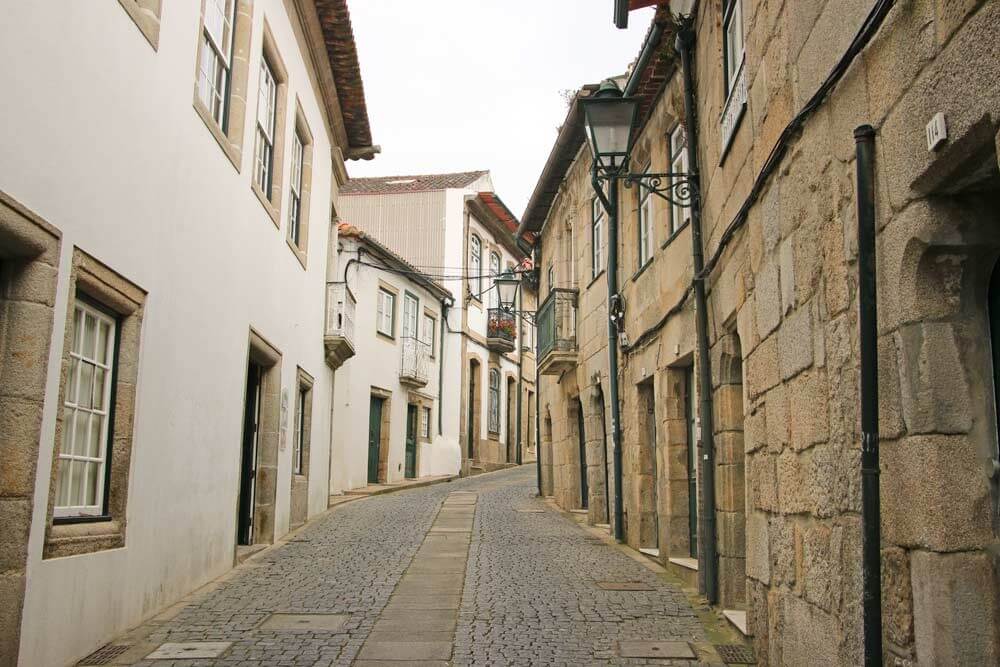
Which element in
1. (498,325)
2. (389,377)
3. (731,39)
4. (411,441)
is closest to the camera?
(731,39)

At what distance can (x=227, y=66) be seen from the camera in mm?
8352

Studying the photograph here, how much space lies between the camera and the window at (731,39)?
645cm

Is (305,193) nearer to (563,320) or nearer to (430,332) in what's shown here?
(563,320)

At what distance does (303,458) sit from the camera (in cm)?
1300

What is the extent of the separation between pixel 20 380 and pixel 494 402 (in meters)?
25.3

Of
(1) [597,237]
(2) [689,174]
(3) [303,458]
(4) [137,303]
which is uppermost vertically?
(1) [597,237]

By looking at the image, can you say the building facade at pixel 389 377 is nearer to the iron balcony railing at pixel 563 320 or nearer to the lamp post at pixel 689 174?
the iron balcony railing at pixel 563 320

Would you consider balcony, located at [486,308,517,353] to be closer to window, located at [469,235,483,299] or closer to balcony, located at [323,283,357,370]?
window, located at [469,235,483,299]

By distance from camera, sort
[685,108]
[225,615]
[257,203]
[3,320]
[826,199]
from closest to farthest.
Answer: [826,199] → [3,320] → [225,615] → [685,108] → [257,203]

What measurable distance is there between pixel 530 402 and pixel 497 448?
4399mm

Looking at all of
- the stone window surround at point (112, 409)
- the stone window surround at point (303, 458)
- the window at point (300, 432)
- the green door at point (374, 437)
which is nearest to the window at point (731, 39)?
the stone window surround at point (112, 409)

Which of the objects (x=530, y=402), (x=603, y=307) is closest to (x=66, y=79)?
(x=603, y=307)

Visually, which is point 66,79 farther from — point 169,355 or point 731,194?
point 731,194

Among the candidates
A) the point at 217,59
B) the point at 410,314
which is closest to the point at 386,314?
the point at 410,314
